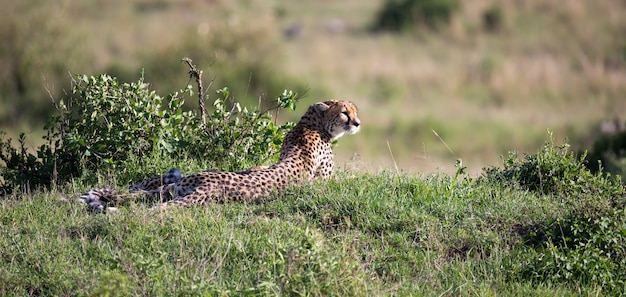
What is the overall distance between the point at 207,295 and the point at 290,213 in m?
1.51

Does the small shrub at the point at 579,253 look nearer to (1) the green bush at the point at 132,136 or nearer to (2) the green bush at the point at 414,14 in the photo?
(1) the green bush at the point at 132,136

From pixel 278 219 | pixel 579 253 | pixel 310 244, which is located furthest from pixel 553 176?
pixel 310 244

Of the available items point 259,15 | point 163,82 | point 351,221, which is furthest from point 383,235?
point 259,15

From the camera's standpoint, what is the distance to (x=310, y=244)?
220 inches

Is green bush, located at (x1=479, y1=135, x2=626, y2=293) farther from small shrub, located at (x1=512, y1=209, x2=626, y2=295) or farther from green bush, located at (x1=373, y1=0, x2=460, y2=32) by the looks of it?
green bush, located at (x1=373, y1=0, x2=460, y2=32)

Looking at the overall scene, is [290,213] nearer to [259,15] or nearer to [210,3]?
[259,15]

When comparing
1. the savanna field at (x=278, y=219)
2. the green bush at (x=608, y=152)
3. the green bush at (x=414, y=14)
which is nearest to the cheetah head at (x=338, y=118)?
the savanna field at (x=278, y=219)

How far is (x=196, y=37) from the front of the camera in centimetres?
2192

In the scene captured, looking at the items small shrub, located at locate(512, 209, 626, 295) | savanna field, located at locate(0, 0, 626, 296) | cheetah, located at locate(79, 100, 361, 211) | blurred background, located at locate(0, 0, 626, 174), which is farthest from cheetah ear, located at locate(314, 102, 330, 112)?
blurred background, located at locate(0, 0, 626, 174)

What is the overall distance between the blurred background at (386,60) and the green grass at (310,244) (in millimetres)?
10655

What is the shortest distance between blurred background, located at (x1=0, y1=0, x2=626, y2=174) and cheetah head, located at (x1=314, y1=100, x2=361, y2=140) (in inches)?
366

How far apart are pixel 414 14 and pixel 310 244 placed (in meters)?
20.0

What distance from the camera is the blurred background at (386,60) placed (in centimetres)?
1936

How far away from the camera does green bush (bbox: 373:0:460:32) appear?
24.8 meters
